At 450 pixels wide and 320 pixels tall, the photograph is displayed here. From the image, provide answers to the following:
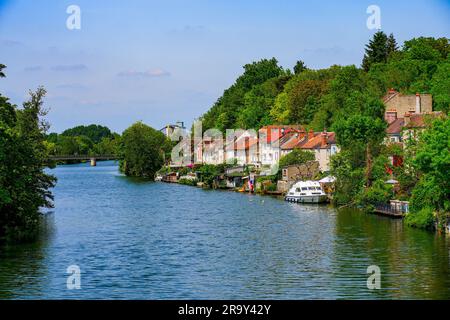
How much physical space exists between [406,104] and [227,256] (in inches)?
2055

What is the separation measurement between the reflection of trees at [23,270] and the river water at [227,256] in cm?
5

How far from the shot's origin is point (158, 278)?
4522cm

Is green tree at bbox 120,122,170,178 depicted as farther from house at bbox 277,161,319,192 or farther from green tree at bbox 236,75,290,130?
house at bbox 277,161,319,192

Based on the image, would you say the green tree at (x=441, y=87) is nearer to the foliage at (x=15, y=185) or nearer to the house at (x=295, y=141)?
the house at (x=295, y=141)

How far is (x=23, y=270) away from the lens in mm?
46531

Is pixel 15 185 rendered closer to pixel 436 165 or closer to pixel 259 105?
pixel 436 165

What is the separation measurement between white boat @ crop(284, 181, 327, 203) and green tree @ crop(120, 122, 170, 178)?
7594 cm

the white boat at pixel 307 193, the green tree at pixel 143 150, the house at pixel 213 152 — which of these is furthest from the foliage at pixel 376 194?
the green tree at pixel 143 150

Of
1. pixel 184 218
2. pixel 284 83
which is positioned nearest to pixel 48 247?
pixel 184 218

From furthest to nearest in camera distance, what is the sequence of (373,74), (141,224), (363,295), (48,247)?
(373,74) → (141,224) → (48,247) → (363,295)

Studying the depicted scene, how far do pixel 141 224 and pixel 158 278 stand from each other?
2683 cm

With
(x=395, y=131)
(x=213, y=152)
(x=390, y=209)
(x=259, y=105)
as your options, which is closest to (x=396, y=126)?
(x=395, y=131)

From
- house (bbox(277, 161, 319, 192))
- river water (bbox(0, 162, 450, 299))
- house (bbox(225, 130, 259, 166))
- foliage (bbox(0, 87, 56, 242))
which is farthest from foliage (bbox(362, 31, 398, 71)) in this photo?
foliage (bbox(0, 87, 56, 242))
